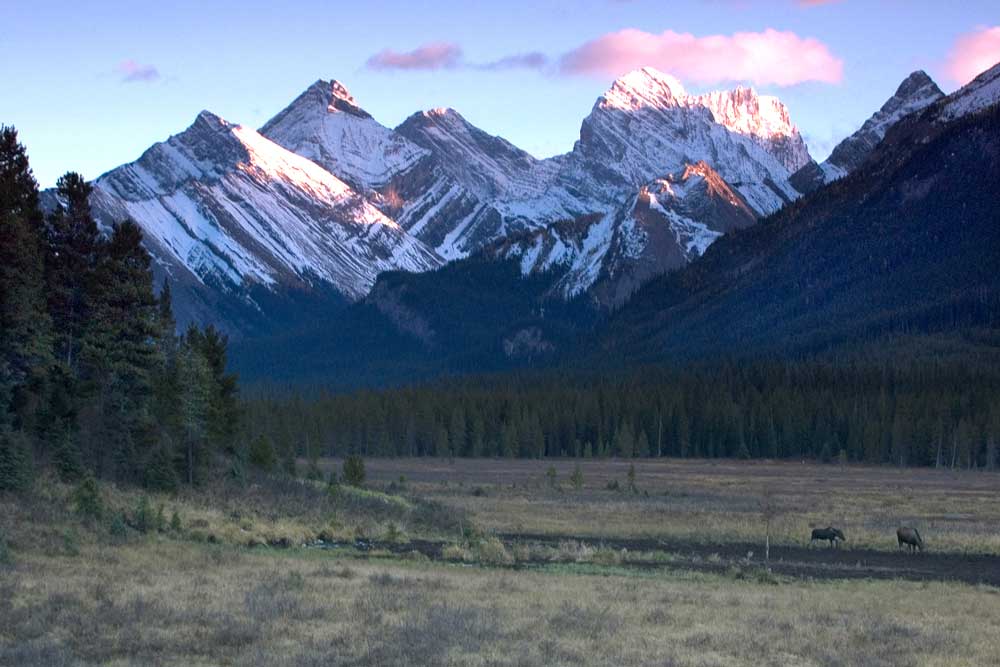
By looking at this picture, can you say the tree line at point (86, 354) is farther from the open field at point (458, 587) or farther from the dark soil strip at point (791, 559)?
the dark soil strip at point (791, 559)

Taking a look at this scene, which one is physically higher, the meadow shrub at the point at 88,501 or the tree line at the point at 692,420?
the tree line at the point at 692,420

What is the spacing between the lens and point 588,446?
158m

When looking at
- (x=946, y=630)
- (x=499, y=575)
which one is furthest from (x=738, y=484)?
(x=946, y=630)

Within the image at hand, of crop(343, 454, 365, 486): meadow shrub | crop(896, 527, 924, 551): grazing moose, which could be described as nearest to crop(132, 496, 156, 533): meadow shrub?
crop(896, 527, 924, 551): grazing moose

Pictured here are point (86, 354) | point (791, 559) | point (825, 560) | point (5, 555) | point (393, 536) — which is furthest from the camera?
point (86, 354)

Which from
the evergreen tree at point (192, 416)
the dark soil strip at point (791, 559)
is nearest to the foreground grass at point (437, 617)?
the dark soil strip at point (791, 559)

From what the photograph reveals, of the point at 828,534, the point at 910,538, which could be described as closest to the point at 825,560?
the point at 910,538

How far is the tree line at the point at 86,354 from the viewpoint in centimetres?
5378

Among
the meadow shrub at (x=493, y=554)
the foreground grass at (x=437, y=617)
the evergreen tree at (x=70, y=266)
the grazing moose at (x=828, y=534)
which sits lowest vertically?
the foreground grass at (x=437, y=617)

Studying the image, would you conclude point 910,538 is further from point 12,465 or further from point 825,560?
point 12,465

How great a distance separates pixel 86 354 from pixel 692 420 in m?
115

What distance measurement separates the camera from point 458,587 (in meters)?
38.6

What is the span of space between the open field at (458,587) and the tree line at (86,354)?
3033mm

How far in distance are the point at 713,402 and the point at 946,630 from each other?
138 metres
